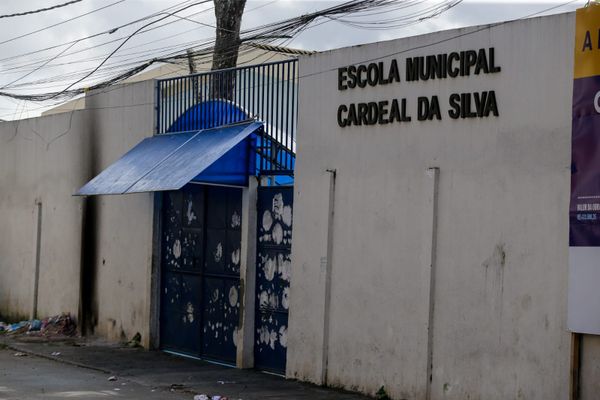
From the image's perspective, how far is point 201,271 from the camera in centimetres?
1457

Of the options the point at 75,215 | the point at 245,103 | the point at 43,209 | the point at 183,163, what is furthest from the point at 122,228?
the point at 245,103

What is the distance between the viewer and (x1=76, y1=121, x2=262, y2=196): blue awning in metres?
13.2

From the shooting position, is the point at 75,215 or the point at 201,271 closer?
the point at 201,271

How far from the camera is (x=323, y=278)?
39.9ft

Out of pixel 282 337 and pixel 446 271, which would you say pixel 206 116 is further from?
pixel 446 271

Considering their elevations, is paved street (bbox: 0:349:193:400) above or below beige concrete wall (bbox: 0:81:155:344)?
below

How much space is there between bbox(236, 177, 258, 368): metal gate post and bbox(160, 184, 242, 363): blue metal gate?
0.25 m

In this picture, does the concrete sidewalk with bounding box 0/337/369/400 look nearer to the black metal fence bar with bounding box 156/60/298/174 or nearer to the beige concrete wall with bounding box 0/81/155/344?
the beige concrete wall with bounding box 0/81/155/344

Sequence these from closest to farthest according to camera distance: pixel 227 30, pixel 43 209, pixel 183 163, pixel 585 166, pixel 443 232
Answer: pixel 585 166
pixel 443 232
pixel 183 163
pixel 227 30
pixel 43 209

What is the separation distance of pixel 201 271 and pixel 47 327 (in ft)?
14.3

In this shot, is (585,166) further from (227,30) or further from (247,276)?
(227,30)

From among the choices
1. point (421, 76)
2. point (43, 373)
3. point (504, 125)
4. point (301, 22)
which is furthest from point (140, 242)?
point (504, 125)

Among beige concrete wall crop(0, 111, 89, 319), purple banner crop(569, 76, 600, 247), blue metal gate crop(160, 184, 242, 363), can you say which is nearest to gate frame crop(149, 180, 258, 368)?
blue metal gate crop(160, 184, 242, 363)

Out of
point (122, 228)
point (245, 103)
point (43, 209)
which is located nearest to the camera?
point (245, 103)
